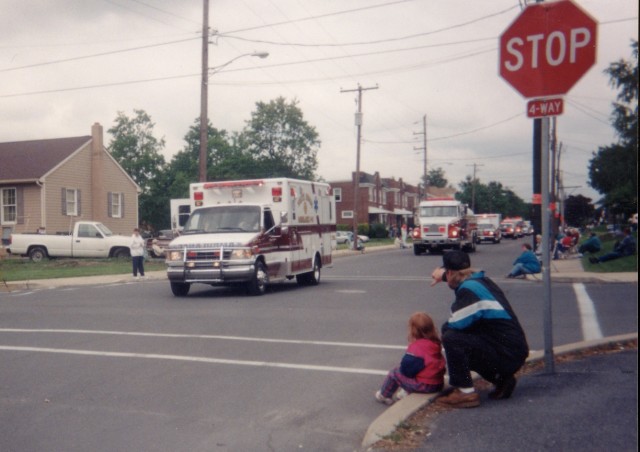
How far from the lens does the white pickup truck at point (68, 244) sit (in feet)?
111

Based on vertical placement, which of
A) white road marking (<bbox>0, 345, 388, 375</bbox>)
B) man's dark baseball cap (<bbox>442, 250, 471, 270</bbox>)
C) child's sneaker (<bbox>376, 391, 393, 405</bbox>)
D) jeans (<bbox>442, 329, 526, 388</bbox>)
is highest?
man's dark baseball cap (<bbox>442, 250, 471, 270</bbox>)

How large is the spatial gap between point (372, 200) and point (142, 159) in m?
27.6

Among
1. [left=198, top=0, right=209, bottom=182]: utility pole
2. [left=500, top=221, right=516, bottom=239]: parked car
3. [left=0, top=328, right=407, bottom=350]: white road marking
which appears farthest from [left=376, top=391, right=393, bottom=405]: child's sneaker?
[left=500, top=221, right=516, bottom=239]: parked car

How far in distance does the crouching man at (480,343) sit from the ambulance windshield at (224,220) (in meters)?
11.7

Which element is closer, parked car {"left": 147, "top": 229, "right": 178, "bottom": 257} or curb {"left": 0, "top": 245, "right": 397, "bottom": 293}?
curb {"left": 0, "top": 245, "right": 397, "bottom": 293}

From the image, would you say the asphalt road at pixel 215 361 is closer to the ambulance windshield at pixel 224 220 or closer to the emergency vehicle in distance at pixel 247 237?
the emergency vehicle in distance at pixel 247 237

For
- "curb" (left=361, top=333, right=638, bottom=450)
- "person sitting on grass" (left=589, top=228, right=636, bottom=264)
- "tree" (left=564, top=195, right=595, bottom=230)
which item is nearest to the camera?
"curb" (left=361, top=333, right=638, bottom=450)

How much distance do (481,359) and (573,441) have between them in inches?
55.8

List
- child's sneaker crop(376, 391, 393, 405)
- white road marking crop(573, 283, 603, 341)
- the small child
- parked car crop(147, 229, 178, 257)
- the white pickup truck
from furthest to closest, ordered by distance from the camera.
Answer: parked car crop(147, 229, 178, 257) → the white pickup truck → white road marking crop(573, 283, 603, 341) → child's sneaker crop(376, 391, 393, 405) → the small child

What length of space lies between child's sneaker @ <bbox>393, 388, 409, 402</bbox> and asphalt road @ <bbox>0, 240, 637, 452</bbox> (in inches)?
8.3

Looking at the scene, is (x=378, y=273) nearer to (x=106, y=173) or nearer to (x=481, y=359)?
(x=481, y=359)

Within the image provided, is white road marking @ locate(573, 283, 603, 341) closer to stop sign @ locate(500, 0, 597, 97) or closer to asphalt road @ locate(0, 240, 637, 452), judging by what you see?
asphalt road @ locate(0, 240, 637, 452)

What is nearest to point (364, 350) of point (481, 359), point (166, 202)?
point (481, 359)

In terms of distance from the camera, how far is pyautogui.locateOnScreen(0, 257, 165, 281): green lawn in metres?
25.8
